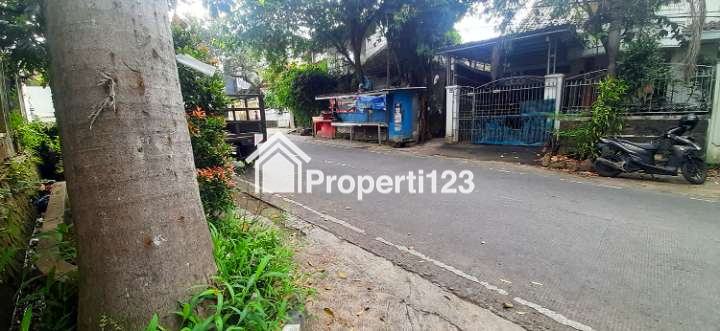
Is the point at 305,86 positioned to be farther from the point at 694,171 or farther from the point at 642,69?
the point at 694,171

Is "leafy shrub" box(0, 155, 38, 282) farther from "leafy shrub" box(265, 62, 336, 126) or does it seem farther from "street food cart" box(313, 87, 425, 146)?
"leafy shrub" box(265, 62, 336, 126)

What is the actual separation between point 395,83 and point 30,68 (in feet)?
45.4

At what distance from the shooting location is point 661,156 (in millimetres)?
6859

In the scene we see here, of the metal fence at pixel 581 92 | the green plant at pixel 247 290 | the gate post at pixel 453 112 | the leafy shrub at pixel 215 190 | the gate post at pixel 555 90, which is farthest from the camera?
the gate post at pixel 453 112

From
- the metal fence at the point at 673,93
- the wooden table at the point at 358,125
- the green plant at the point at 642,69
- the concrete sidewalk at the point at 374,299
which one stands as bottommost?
the concrete sidewalk at the point at 374,299

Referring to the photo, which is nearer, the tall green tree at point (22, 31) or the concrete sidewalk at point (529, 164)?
the tall green tree at point (22, 31)

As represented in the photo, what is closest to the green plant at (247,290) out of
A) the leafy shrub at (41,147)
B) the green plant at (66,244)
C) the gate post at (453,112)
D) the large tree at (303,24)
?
the green plant at (66,244)

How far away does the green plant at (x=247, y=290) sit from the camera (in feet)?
6.01

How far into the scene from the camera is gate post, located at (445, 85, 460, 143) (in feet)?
39.4

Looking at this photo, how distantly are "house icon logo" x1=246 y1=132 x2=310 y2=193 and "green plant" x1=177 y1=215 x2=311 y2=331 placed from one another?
3.36 m

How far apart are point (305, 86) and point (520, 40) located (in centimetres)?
1177

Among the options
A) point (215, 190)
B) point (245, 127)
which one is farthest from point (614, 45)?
point (215, 190)

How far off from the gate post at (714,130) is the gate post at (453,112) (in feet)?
21.1

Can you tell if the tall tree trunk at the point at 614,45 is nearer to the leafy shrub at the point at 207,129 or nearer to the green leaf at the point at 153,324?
the leafy shrub at the point at 207,129
